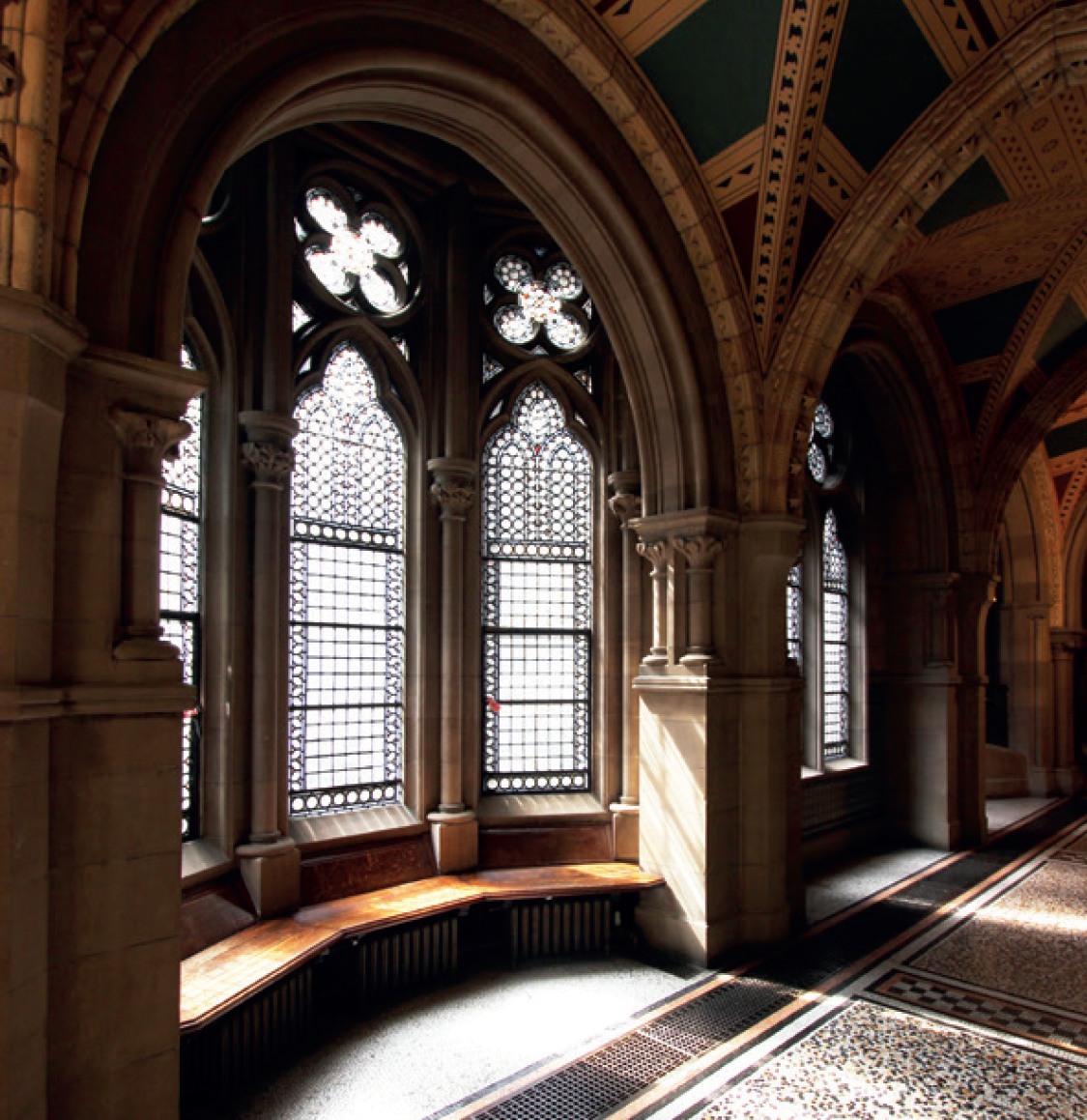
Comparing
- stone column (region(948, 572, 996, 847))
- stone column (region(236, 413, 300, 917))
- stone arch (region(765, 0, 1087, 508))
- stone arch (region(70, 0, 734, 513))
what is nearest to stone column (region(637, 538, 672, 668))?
stone arch (region(70, 0, 734, 513))

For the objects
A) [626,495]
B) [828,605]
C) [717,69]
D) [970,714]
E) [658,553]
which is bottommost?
[970,714]

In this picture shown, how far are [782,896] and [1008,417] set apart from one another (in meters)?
6.83

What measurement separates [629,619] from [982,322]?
550 cm

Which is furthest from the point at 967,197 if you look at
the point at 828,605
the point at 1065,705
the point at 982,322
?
the point at 1065,705

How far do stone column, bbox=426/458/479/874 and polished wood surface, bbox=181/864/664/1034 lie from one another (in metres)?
0.40

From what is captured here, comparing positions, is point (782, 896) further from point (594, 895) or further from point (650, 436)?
point (650, 436)

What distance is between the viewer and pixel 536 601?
766cm

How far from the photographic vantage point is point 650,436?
21.8 feet

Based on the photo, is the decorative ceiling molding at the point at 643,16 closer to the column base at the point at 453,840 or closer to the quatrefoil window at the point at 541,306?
the quatrefoil window at the point at 541,306

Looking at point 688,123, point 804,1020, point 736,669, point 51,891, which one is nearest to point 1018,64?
point 688,123

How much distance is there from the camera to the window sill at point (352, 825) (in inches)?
241

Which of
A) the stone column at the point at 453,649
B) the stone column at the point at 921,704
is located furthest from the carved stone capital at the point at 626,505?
A: the stone column at the point at 921,704

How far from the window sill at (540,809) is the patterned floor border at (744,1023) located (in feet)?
5.93

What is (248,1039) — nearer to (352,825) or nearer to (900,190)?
(352,825)
